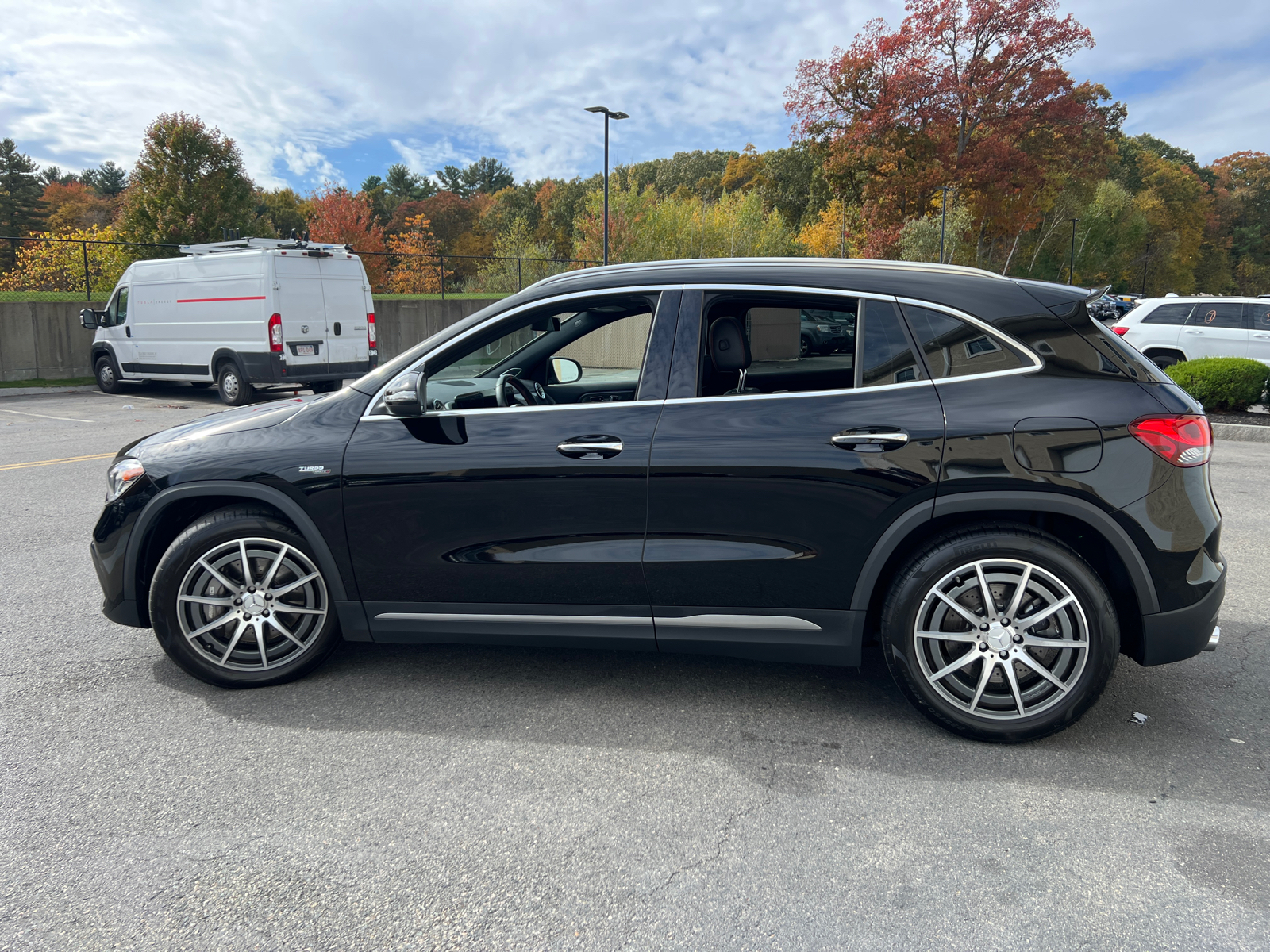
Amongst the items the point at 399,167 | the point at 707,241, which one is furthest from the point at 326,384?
the point at 399,167

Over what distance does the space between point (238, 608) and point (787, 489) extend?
2.28 metres

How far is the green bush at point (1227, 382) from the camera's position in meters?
13.3

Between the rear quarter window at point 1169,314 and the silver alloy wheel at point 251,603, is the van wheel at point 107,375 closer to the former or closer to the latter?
the silver alloy wheel at point 251,603

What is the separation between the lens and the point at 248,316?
14.9 meters

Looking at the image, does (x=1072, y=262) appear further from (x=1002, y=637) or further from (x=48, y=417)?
(x=1002, y=637)

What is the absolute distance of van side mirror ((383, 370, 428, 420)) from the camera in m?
3.41

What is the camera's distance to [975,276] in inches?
133

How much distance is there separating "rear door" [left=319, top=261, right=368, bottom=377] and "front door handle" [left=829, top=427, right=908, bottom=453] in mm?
13926

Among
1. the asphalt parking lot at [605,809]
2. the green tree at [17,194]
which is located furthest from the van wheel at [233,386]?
the green tree at [17,194]

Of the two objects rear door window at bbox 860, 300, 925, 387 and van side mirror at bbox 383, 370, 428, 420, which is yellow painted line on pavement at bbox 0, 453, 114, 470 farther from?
rear door window at bbox 860, 300, 925, 387

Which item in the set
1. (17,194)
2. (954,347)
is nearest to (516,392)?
(954,347)

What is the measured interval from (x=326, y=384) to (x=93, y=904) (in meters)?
16.4

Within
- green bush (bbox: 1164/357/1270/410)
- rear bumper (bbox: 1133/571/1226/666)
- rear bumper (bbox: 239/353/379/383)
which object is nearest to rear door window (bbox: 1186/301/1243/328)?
green bush (bbox: 1164/357/1270/410)

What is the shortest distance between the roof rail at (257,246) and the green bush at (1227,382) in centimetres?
1378
